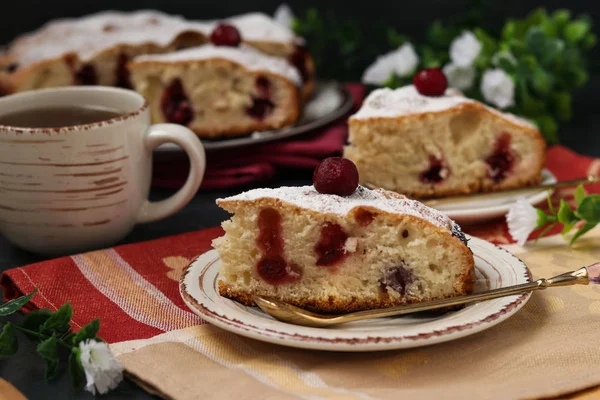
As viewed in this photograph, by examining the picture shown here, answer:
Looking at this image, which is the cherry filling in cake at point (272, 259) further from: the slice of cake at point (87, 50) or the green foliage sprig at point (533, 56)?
the slice of cake at point (87, 50)

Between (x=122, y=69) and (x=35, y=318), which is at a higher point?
(x=122, y=69)

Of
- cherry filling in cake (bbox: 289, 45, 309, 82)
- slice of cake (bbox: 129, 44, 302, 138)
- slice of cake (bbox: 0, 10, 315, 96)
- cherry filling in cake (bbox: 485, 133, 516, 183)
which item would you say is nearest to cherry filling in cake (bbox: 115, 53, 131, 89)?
slice of cake (bbox: 0, 10, 315, 96)

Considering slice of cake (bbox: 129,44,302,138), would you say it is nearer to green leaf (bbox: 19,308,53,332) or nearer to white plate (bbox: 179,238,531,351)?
white plate (bbox: 179,238,531,351)

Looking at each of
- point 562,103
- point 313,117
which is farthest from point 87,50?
point 562,103

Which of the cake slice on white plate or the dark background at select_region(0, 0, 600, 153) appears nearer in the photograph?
the cake slice on white plate

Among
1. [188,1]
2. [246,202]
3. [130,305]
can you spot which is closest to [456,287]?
[246,202]

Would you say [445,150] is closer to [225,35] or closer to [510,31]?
[510,31]

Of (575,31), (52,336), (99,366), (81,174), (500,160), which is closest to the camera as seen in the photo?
(99,366)
